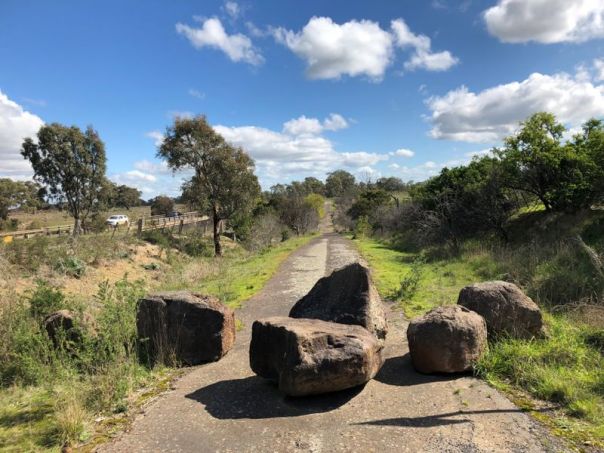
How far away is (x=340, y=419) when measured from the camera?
14.9ft

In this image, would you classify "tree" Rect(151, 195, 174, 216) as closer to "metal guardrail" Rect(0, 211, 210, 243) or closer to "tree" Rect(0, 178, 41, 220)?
"tree" Rect(0, 178, 41, 220)

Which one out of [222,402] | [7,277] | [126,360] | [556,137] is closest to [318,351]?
[222,402]

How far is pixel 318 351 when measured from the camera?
4.95 meters

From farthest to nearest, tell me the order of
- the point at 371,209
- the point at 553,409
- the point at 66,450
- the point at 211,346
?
the point at 371,209
the point at 211,346
the point at 553,409
the point at 66,450

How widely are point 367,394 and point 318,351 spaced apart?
0.83m

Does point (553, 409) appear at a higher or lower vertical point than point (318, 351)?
lower

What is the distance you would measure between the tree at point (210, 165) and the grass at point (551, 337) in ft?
47.9

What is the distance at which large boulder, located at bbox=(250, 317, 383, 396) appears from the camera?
15.8 feet

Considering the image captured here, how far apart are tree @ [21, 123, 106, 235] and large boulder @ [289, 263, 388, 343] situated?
86.9 feet

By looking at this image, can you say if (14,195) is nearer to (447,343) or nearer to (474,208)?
(474,208)

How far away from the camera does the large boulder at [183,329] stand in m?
6.55

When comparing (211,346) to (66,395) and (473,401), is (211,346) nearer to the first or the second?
(66,395)

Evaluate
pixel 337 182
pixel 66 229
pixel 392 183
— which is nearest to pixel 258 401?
pixel 66 229

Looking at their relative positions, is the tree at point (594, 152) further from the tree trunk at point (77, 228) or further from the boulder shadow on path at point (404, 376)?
the tree trunk at point (77, 228)
